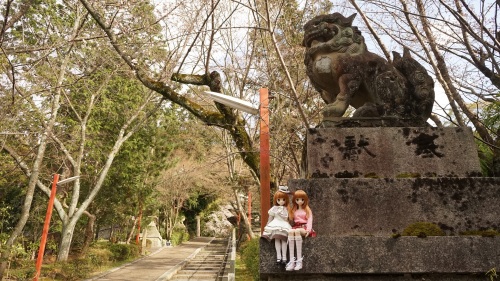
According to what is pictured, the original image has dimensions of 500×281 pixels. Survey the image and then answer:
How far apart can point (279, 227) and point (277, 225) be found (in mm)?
38

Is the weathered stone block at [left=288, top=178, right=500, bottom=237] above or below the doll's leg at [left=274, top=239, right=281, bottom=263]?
above

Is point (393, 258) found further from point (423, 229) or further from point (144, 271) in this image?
point (144, 271)

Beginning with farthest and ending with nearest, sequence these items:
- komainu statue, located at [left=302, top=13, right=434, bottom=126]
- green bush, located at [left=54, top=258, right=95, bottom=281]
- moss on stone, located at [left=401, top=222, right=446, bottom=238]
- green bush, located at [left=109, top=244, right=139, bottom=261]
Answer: green bush, located at [left=109, top=244, right=139, bottom=261] → green bush, located at [left=54, top=258, right=95, bottom=281] → komainu statue, located at [left=302, top=13, right=434, bottom=126] → moss on stone, located at [left=401, top=222, right=446, bottom=238]

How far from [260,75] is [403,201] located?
9407mm

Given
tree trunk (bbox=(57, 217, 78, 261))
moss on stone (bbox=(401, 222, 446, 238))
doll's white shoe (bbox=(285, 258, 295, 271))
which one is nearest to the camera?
doll's white shoe (bbox=(285, 258, 295, 271))

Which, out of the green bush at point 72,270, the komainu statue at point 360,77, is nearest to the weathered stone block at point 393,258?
the komainu statue at point 360,77

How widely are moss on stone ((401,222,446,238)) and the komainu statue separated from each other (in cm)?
108

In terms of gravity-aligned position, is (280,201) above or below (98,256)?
above

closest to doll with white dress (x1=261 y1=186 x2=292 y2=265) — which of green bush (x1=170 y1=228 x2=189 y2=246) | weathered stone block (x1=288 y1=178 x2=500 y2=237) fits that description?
weathered stone block (x1=288 y1=178 x2=500 y2=237)

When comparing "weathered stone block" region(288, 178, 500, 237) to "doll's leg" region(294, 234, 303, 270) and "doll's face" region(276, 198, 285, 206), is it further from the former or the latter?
"doll's leg" region(294, 234, 303, 270)

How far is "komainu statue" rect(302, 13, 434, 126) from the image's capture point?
12.9 ft

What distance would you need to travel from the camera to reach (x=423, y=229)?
317 cm

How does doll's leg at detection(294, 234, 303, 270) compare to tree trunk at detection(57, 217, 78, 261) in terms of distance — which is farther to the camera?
tree trunk at detection(57, 217, 78, 261)

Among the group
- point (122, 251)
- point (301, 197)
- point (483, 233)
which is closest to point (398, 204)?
point (483, 233)
